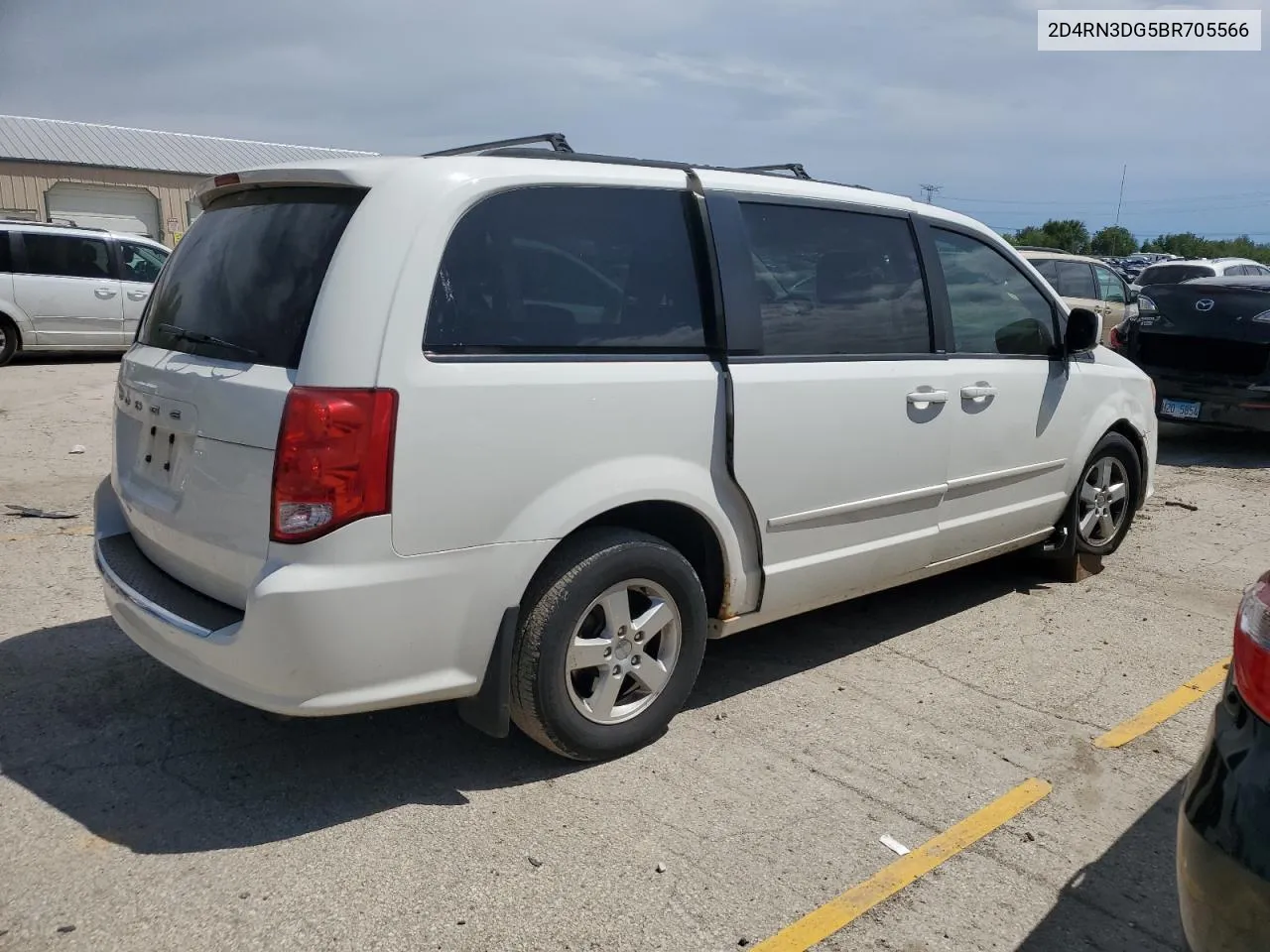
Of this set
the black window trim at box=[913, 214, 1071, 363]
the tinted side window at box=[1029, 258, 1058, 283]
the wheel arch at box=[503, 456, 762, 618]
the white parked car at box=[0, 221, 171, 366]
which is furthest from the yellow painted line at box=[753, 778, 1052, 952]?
the white parked car at box=[0, 221, 171, 366]

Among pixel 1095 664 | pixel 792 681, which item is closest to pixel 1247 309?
pixel 1095 664

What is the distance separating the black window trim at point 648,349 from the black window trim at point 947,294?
1.30 meters

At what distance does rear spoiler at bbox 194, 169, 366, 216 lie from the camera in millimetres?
3207

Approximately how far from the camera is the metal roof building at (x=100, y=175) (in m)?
36.5

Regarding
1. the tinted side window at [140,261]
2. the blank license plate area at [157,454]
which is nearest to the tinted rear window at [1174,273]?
the tinted side window at [140,261]

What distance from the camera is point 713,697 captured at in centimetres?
420

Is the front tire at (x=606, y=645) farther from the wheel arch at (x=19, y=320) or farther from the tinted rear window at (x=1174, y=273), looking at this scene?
the tinted rear window at (x=1174, y=273)

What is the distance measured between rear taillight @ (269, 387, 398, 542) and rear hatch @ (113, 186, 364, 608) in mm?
58

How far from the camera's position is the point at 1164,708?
4.22 meters

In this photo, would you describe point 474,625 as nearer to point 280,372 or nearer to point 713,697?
point 280,372

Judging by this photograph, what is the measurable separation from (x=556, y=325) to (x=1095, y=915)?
2.23 metres

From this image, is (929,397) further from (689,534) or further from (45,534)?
(45,534)

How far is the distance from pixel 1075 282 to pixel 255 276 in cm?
1346

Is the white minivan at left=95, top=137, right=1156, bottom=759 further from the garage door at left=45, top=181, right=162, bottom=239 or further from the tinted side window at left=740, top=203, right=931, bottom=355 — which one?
the garage door at left=45, top=181, right=162, bottom=239
